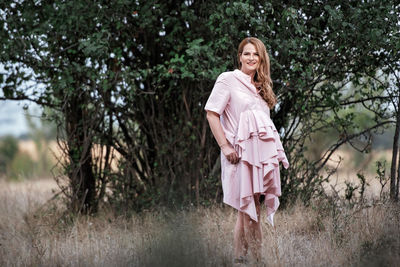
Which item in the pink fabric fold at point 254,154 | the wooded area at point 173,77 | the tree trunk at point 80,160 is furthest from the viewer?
the tree trunk at point 80,160

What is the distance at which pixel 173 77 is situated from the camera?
5.88 meters

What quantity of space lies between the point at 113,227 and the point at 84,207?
899 mm

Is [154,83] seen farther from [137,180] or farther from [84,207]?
[84,207]

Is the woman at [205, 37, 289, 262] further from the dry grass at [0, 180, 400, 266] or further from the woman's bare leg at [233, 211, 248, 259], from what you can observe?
the dry grass at [0, 180, 400, 266]

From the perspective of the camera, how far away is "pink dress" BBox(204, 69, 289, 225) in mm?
3730

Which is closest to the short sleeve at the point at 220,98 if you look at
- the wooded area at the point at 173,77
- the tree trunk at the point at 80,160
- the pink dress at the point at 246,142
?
the pink dress at the point at 246,142

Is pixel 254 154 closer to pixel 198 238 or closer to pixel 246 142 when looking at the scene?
pixel 246 142

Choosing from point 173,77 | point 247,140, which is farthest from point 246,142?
point 173,77

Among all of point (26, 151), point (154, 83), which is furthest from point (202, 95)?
point (26, 151)

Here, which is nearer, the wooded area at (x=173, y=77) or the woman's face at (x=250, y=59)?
the woman's face at (x=250, y=59)

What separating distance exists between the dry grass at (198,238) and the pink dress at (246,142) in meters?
0.49

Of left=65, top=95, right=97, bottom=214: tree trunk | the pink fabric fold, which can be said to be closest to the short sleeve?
the pink fabric fold

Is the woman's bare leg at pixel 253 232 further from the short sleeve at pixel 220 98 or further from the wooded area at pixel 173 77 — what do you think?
the wooded area at pixel 173 77

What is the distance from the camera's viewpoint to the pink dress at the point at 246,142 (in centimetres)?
373
